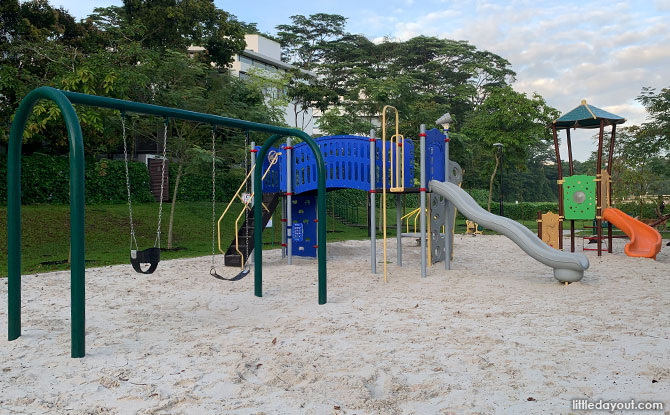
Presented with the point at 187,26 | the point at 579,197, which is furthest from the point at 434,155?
the point at 187,26

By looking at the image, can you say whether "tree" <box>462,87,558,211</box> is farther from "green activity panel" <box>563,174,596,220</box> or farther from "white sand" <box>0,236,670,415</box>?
"white sand" <box>0,236,670,415</box>

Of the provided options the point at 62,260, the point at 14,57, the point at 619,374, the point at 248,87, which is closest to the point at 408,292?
the point at 619,374

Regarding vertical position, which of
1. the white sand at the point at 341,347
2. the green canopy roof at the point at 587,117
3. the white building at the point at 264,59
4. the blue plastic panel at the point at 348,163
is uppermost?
the white building at the point at 264,59

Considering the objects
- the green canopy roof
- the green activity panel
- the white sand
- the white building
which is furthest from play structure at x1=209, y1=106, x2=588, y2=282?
the white building

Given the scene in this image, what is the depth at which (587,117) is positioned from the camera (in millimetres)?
12500

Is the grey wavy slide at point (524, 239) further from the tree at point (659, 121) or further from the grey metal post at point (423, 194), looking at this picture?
the tree at point (659, 121)

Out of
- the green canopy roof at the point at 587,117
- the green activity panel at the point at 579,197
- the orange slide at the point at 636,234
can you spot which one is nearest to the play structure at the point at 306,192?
the green activity panel at the point at 579,197

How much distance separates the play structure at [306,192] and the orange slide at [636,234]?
4292 millimetres

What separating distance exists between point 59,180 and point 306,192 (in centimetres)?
1137

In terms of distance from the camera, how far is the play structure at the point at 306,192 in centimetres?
470

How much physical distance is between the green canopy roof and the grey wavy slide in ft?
17.0

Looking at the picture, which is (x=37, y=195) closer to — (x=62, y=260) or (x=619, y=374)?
(x=62, y=260)

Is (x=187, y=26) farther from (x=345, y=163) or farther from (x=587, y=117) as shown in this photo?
(x=587, y=117)

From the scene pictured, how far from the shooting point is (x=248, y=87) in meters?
22.9
